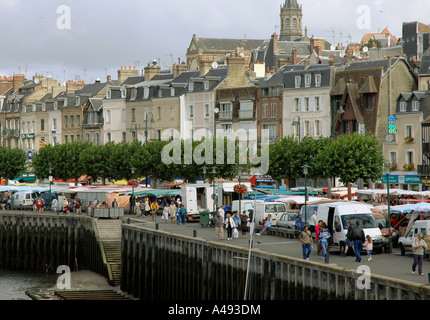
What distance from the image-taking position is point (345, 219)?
46.1 m

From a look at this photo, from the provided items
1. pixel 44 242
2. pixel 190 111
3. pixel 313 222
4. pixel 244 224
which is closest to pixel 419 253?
pixel 313 222

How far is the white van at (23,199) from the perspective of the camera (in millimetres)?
90062

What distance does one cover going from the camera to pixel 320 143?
84.8m

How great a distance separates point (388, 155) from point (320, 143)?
8.78 m

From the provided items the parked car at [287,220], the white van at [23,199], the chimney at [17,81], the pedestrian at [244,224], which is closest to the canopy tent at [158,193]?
the white van at [23,199]

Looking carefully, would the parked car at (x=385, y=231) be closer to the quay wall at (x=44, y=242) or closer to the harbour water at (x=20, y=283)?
the harbour water at (x=20, y=283)

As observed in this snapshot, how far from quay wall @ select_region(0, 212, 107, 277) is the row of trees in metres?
18.3

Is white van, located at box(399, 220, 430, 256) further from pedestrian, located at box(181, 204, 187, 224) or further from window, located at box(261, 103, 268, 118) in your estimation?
window, located at box(261, 103, 268, 118)

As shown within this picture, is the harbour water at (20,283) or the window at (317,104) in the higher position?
the window at (317,104)

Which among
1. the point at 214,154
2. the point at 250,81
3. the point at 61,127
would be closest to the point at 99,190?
the point at 214,154

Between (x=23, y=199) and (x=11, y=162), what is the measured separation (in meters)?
25.8

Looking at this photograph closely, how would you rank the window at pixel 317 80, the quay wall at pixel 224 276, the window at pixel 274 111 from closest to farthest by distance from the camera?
the quay wall at pixel 224 276 → the window at pixel 317 80 → the window at pixel 274 111

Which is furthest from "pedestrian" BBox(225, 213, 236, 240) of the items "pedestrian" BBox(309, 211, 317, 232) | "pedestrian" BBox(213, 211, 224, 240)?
"pedestrian" BBox(309, 211, 317, 232)

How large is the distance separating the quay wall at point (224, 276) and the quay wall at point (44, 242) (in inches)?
418
